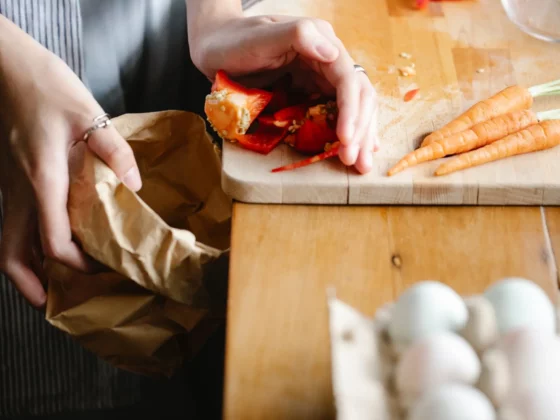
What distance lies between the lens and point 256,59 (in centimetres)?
93

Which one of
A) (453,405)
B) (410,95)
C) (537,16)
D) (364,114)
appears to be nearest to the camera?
(453,405)

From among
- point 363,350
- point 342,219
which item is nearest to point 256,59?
point 342,219

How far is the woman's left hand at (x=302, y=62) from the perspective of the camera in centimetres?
86

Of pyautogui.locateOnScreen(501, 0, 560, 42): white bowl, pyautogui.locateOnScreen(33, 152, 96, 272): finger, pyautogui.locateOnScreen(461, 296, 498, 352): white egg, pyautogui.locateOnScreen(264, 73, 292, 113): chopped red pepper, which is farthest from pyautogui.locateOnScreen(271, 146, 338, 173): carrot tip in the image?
pyautogui.locateOnScreen(501, 0, 560, 42): white bowl

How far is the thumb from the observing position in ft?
2.88

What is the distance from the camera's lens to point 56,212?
834mm

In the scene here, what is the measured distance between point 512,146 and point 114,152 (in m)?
0.48

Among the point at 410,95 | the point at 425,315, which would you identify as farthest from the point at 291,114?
the point at 425,315

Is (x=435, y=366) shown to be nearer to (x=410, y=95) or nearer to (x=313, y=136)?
(x=313, y=136)

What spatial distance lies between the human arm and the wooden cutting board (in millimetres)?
42

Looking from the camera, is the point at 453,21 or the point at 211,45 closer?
the point at 211,45

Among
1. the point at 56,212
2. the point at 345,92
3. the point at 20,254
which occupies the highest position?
the point at 345,92

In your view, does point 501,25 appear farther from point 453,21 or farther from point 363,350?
point 363,350

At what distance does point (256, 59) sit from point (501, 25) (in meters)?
0.45
